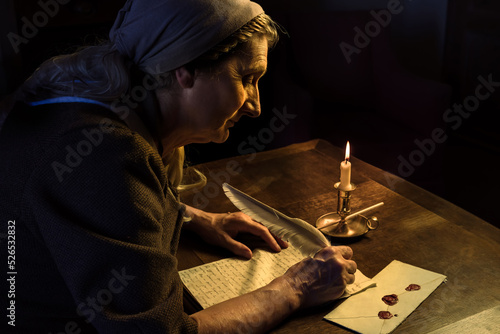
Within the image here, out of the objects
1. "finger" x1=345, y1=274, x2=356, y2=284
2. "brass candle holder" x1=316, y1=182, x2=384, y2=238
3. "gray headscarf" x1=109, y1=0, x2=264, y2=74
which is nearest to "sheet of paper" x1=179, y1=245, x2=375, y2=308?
"finger" x1=345, y1=274, x2=356, y2=284

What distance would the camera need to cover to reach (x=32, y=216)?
41.0 inches

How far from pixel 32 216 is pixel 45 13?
2.35 metres

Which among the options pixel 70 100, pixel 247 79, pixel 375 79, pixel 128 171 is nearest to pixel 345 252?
pixel 247 79

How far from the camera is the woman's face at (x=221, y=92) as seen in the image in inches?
49.1

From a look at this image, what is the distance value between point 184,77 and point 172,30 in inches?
4.0

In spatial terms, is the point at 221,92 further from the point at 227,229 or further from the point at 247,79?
the point at 227,229

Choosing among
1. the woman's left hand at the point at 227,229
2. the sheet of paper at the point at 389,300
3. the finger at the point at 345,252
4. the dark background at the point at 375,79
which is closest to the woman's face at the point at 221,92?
the woman's left hand at the point at 227,229

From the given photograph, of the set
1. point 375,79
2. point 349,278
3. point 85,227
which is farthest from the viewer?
point 375,79

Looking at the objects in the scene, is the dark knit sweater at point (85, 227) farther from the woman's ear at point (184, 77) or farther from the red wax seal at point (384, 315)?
the red wax seal at point (384, 315)

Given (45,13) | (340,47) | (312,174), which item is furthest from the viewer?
(340,47)

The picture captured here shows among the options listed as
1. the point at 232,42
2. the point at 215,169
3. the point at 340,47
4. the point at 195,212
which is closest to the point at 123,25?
the point at 232,42

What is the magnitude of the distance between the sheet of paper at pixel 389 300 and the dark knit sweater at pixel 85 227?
0.33 meters

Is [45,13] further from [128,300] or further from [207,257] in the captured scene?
[128,300]

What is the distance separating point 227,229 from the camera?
1.54 meters
